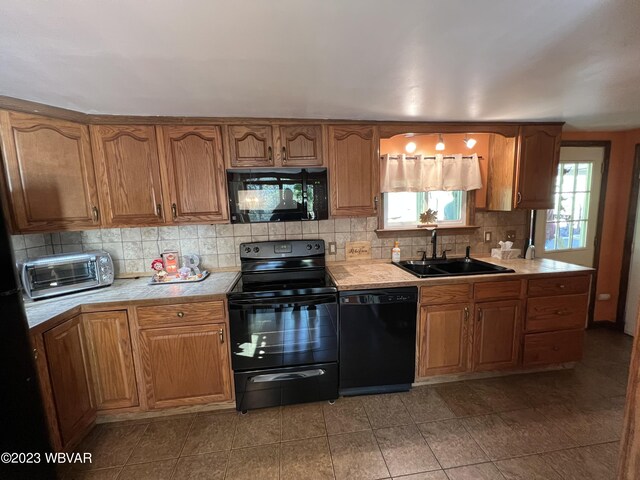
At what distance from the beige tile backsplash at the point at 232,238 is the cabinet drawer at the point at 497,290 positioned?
0.62 m

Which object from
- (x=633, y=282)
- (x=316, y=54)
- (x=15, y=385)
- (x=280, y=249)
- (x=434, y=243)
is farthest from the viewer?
(x=633, y=282)

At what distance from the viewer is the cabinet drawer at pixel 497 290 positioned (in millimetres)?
2178

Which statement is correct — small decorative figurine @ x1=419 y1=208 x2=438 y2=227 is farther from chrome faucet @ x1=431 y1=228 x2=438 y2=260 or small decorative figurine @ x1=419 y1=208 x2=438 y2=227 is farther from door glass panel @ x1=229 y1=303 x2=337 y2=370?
door glass panel @ x1=229 y1=303 x2=337 y2=370

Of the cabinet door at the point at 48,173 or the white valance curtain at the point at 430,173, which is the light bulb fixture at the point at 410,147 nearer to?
the white valance curtain at the point at 430,173

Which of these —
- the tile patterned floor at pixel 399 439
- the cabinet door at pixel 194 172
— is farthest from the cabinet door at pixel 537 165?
the cabinet door at pixel 194 172

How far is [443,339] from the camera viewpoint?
2.20 meters

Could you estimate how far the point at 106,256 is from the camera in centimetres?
209

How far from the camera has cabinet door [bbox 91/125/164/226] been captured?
2010 mm

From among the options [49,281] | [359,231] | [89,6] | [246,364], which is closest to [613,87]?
[359,231]

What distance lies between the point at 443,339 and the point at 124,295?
242 cm

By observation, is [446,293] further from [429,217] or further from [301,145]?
[301,145]

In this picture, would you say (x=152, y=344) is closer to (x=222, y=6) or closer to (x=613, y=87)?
(x=222, y=6)

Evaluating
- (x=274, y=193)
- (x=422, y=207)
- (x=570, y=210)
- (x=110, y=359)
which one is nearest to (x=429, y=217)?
(x=422, y=207)

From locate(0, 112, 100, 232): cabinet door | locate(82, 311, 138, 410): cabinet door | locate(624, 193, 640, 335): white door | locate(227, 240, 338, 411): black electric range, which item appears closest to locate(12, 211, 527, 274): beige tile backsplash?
locate(0, 112, 100, 232): cabinet door
